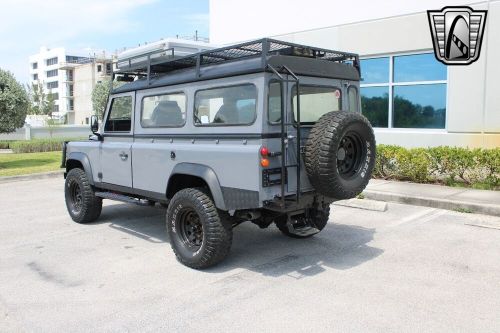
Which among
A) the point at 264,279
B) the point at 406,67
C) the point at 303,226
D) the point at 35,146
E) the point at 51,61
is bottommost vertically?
the point at 264,279

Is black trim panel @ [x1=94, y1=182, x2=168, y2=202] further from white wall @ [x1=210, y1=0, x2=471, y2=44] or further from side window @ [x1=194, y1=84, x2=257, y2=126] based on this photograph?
white wall @ [x1=210, y1=0, x2=471, y2=44]

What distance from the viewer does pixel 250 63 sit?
16.0 feet

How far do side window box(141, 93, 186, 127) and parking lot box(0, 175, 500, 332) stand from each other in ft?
5.22

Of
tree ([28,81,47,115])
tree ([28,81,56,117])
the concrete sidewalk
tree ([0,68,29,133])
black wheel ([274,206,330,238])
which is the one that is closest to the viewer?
black wheel ([274,206,330,238])

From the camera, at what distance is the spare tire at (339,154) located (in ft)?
15.3

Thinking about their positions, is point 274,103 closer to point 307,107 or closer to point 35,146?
point 307,107

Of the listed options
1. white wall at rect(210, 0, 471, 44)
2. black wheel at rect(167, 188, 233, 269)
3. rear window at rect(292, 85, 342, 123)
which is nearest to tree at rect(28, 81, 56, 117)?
white wall at rect(210, 0, 471, 44)

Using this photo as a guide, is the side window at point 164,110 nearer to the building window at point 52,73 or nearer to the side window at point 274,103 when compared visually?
the side window at point 274,103

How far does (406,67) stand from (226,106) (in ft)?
26.9

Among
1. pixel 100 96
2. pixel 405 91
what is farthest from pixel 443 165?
pixel 100 96

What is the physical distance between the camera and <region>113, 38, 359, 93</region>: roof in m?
4.84

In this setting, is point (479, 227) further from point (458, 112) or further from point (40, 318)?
point (40, 318)

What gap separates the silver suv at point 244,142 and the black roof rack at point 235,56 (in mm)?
Answer: 15

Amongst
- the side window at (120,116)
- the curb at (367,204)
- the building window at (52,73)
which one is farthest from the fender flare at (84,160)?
the building window at (52,73)
